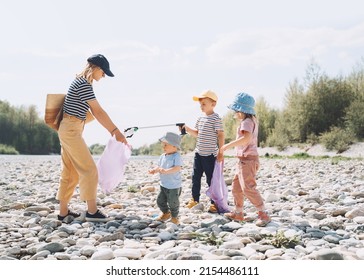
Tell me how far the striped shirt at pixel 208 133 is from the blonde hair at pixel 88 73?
1.71 m

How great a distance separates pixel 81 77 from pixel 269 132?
2431 centimetres

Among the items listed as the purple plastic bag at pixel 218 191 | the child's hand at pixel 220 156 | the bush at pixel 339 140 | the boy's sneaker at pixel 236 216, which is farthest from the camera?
the bush at pixel 339 140

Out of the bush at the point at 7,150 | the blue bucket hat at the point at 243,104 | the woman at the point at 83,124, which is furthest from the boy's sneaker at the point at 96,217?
the bush at the point at 7,150

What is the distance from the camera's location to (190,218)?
5.61 metres

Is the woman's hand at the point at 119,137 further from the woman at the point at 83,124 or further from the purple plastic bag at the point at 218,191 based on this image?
the purple plastic bag at the point at 218,191

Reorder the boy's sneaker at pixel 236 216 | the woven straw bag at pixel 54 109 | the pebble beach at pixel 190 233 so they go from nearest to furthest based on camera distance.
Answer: the pebble beach at pixel 190 233 → the woven straw bag at pixel 54 109 → the boy's sneaker at pixel 236 216

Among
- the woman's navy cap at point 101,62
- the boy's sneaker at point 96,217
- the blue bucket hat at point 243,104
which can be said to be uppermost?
the woman's navy cap at point 101,62

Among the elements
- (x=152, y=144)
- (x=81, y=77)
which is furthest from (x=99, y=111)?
(x=152, y=144)

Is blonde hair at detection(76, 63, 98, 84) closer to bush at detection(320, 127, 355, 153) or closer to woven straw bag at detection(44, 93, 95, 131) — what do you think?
woven straw bag at detection(44, 93, 95, 131)

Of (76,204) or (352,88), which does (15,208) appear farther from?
(352,88)

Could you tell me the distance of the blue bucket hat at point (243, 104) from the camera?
5.45m

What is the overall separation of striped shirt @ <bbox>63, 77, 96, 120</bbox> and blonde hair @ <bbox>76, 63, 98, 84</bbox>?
0.16 feet

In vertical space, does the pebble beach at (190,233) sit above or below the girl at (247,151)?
below

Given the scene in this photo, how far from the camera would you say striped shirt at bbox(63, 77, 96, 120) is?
5367 millimetres
